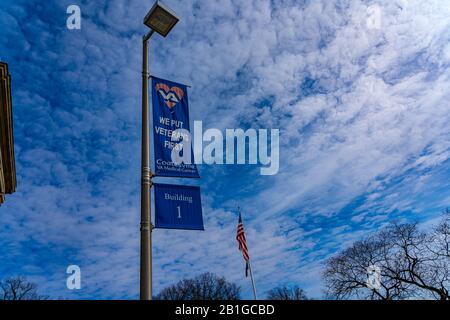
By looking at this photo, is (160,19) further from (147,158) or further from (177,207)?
(177,207)

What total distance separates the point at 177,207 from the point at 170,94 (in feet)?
9.15

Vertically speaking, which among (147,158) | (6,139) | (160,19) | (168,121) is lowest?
(147,158)

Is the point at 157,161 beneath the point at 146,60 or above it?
beneath

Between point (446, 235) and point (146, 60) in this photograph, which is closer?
point (146, 60)

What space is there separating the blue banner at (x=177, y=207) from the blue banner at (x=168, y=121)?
414 millimetres

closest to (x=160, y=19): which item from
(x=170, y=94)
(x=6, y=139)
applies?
(x=170, y=94)

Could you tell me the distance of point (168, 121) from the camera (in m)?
8.73

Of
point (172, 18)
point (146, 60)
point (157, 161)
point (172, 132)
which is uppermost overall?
point (172, 18)
